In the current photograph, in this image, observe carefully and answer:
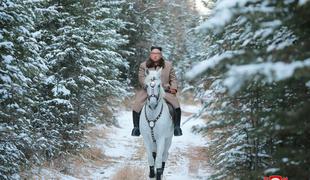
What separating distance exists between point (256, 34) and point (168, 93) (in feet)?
18.6

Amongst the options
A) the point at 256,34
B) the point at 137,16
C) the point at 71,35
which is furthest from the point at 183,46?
the point at 256,34

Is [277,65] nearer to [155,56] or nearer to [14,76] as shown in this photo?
[14,76]

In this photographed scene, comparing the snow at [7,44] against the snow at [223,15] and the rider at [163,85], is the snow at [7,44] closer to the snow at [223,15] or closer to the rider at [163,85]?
the rider at [163,85]

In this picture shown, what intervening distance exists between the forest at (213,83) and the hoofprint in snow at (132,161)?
0.79 m

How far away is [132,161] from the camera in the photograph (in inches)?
503

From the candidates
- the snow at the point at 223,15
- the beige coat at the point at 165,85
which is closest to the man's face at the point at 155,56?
the beige coat at the point at 165,85

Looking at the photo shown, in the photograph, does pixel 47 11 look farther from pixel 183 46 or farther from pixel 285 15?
pixel 183 46

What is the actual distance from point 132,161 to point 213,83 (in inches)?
299

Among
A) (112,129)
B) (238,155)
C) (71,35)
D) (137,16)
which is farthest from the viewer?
(137,16)

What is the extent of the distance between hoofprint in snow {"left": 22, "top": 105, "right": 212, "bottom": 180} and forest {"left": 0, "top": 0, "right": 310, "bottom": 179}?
2.60ft

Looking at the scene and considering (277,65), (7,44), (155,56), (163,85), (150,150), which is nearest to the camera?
(277,65)

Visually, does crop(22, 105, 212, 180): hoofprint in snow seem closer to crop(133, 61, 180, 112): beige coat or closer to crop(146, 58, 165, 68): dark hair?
crop(133, 61, 180, 112): beige coat

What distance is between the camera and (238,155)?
624 centimetres

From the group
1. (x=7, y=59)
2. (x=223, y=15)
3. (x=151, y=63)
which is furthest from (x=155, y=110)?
(x=223, y=15)
